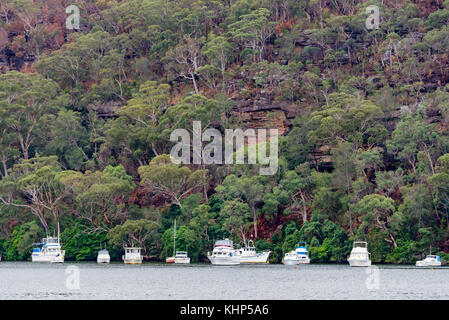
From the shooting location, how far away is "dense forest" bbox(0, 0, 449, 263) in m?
83.2

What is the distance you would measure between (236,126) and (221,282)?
4086 cm

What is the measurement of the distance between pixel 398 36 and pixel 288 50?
44.1 feet

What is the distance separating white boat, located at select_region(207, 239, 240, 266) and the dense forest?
82.8 inches

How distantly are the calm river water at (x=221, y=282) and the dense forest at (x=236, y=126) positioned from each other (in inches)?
273

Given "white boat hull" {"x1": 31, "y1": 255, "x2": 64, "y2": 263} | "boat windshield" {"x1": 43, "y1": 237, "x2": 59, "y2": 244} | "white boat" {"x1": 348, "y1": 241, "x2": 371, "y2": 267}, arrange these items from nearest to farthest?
"white boat" {"x1": 348, "y1": 241, "x2": 371, "y2": 267}, "white boat hull" {"x1": 31, "y1": 255, "x2": 64, "y2": 263}, "boat windshield" {"x1": 43, "y1": 237, "x2": 59, "y2": 244}

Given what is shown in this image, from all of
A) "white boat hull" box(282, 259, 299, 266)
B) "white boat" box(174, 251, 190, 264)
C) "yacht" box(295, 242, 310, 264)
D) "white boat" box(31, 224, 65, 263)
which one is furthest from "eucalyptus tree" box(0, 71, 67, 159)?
"yacht" box(295, 242, 310, 264)

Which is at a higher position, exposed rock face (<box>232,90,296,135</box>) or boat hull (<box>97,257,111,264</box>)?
exposed rock face (<box>232,90,296,135</box>)

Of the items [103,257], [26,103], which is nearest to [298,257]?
[103,257]

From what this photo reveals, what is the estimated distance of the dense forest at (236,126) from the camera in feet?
273

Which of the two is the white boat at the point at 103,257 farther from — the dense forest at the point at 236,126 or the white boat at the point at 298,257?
the white boat at the point at 298,257

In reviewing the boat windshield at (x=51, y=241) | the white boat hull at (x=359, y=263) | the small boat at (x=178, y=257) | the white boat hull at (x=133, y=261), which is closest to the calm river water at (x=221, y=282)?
the white boat hull at (x=359, y=263)

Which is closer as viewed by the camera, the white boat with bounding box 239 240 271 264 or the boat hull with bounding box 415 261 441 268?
the boat hull with bounding box 415 261 441 268

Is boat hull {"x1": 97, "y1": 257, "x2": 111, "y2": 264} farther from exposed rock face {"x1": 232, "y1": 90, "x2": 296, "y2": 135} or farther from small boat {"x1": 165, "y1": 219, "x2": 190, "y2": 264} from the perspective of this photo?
exposed rock face {"x1": 232, "y1": 90, "x2": 296, "y2": 135}

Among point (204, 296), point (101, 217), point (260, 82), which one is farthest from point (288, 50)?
point (204, 296)
